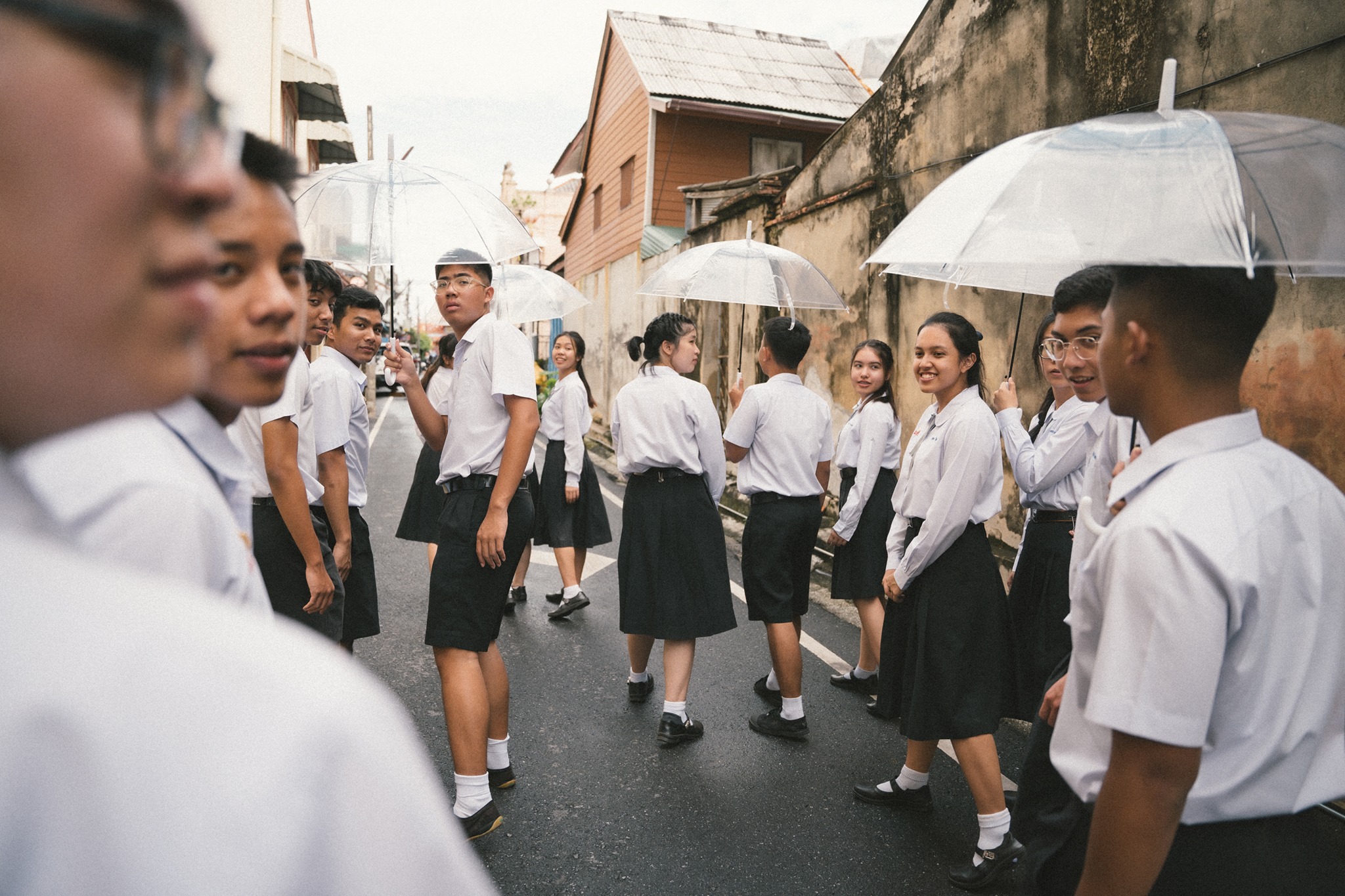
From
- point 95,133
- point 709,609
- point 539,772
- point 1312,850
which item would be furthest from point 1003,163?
point 539,772

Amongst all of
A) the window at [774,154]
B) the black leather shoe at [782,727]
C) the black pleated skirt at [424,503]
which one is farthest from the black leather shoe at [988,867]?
the window at [774,154]

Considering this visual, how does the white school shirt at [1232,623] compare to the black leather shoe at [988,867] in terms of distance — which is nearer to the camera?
the white school shirt at [1232,623]

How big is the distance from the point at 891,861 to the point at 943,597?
1.00m

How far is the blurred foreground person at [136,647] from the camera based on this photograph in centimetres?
40

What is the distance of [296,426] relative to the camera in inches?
119

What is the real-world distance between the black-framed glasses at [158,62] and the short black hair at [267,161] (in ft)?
1.78

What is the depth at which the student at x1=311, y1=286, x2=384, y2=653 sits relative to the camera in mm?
3443

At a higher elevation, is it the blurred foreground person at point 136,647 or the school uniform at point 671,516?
the blurred foreground person at point 136,647

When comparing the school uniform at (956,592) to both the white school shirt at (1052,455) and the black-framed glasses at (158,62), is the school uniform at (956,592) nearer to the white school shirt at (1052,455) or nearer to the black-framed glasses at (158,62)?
→ the white school shirt at (1052,455)

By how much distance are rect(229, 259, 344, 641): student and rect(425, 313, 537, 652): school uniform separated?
0.42 m

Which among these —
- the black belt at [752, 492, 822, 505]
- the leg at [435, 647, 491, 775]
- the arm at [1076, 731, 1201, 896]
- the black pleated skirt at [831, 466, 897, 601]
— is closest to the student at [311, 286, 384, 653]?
the leg at [435, 647, 491, 775]

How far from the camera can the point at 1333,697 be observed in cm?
138

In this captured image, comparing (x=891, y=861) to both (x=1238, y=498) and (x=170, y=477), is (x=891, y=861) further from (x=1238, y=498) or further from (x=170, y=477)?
(x=170, y=477)

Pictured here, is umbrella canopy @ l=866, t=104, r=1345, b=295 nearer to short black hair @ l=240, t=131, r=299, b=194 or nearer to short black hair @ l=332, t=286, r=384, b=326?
short black hair @ l=240, t=131, r=299, b=194
